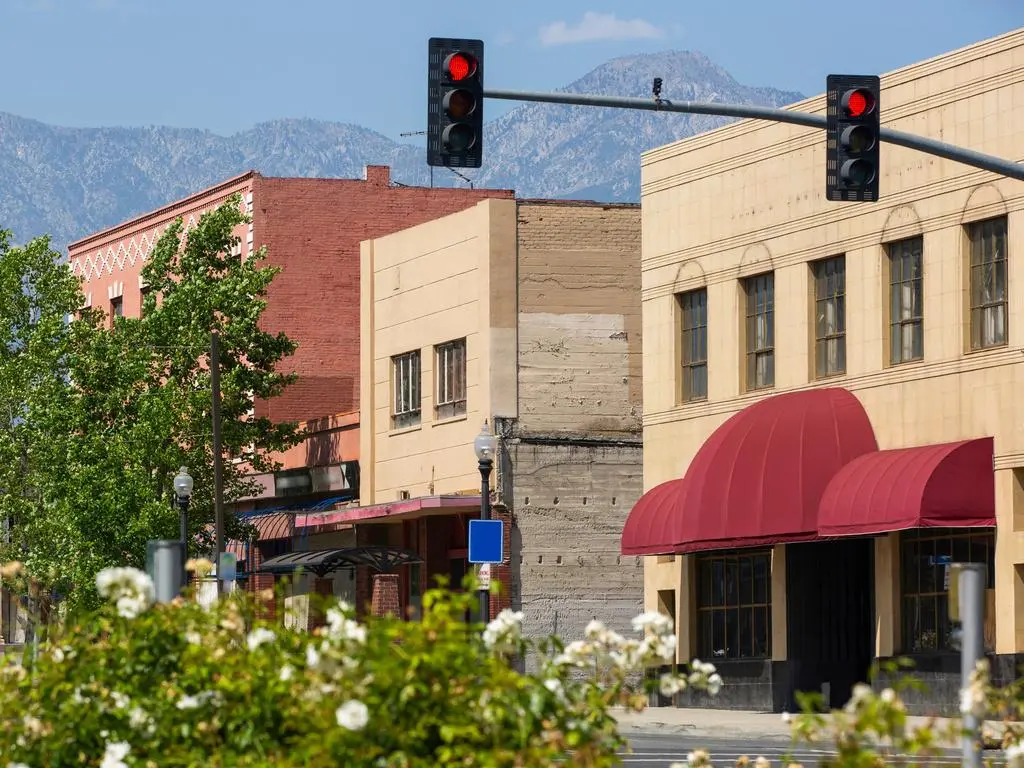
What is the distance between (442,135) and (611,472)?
1004 inches

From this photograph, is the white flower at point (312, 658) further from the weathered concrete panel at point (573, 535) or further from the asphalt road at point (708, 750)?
the weathered concrete panel at point (573, 535)

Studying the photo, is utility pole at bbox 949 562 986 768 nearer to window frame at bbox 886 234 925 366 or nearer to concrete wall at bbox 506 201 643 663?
window frame at bbox 886 234 925 366

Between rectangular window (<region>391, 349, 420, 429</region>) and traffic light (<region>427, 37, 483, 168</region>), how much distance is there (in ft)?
90.9

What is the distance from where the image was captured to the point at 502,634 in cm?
935

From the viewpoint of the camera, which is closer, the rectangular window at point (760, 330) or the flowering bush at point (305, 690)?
the flowering bush at point (305, 690)

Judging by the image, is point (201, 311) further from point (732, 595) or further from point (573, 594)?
point (732, 595)

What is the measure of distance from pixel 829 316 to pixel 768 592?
181 inches

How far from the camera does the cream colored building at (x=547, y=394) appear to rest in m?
42.9

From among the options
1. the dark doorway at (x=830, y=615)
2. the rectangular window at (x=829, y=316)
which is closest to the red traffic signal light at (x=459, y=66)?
the rectangular window at (x=829, y=316)

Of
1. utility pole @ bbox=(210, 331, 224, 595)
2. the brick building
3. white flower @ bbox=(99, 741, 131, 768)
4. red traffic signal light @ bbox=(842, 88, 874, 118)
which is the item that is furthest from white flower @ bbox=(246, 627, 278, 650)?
the brick building

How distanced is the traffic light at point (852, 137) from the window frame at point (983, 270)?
11.2m

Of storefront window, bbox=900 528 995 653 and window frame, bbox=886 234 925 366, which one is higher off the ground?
window frame, bbox=886 234 925 366

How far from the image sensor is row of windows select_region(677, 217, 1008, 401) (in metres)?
30.4

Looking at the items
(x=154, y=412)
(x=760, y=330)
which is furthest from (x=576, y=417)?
(x=154, y=412)
